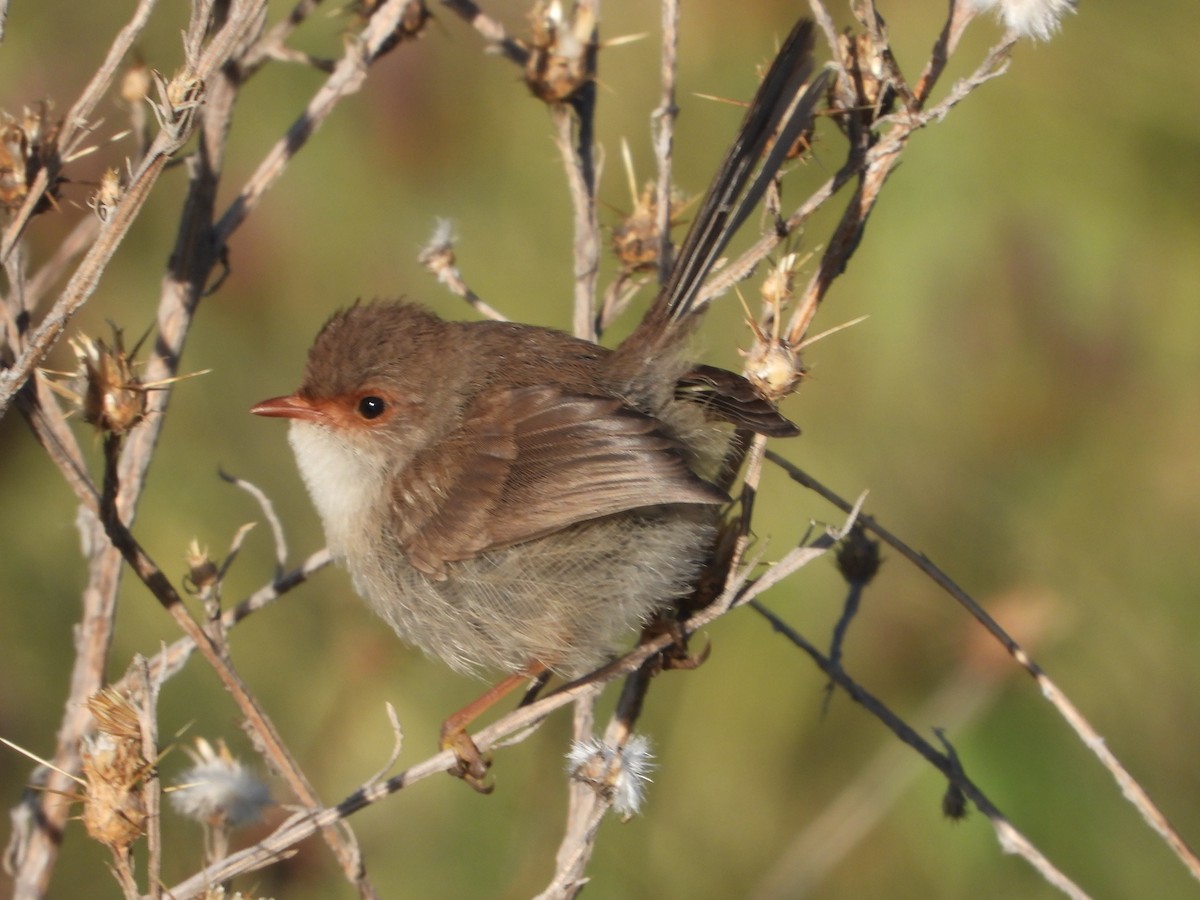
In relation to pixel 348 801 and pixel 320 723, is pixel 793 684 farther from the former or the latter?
pixel 348 801

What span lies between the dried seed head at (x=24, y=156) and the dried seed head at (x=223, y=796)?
1.26 meters

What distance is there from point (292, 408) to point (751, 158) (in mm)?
1393

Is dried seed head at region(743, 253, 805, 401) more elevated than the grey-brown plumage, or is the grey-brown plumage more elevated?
dried seed head at region(743, 253, 805, 401)

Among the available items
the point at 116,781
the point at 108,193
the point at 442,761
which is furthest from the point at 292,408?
the point at 116,781

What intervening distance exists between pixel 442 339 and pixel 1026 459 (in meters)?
2.88

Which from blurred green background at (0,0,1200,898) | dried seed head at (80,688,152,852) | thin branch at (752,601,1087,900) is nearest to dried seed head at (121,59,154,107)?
blurred green background at (0,0,1200,898)

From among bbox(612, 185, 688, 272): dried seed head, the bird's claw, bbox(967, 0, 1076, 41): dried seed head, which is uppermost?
bbox(967, 0, 1076, 41): dried seed head

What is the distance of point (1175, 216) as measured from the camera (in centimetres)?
548

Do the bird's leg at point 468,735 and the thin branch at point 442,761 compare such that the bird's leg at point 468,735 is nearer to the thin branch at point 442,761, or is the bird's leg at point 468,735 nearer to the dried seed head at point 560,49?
the thin branch at point 442,761

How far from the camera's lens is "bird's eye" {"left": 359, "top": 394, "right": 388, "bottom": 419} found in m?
3.55

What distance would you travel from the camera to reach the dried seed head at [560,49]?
3455 mm

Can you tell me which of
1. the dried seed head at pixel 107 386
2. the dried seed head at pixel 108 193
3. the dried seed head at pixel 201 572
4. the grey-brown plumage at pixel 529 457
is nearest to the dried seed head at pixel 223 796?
the dried seed head at pixel 201 572

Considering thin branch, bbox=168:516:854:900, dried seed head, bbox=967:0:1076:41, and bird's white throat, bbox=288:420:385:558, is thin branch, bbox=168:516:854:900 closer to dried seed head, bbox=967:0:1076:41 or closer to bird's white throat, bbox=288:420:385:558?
bird's white throat, bbox=288:420:385:558

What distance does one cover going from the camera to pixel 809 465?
5.34m
